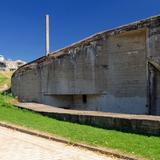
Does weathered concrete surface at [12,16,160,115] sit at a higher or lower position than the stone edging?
higher

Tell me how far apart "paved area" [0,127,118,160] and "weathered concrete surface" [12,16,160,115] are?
7.13m

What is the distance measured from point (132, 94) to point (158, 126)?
6.61 metres

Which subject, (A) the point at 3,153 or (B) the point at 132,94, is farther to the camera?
(B) the point at 132,94

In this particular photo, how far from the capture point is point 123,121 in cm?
1044

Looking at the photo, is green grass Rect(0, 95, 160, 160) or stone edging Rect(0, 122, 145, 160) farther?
green grass Rect(0, 95, 160, 160)

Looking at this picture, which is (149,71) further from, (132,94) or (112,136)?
(112,136)

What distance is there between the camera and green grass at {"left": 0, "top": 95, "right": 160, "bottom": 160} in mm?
7691

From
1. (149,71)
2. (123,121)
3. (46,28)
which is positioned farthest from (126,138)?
(46,28)

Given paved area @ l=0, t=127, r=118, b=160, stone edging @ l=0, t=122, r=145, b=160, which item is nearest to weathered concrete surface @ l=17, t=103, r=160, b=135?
stone edging @ l=0, t=122, r=145, b=160

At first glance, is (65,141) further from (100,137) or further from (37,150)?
(37,150)

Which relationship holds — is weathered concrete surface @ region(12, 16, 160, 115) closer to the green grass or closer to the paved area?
the green grass

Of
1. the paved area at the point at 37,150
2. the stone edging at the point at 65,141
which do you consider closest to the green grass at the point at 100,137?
the stone edging at the point at 65,141

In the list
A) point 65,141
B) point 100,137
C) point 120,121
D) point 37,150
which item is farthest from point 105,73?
point 37,150

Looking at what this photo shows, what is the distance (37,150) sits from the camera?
7930mm
